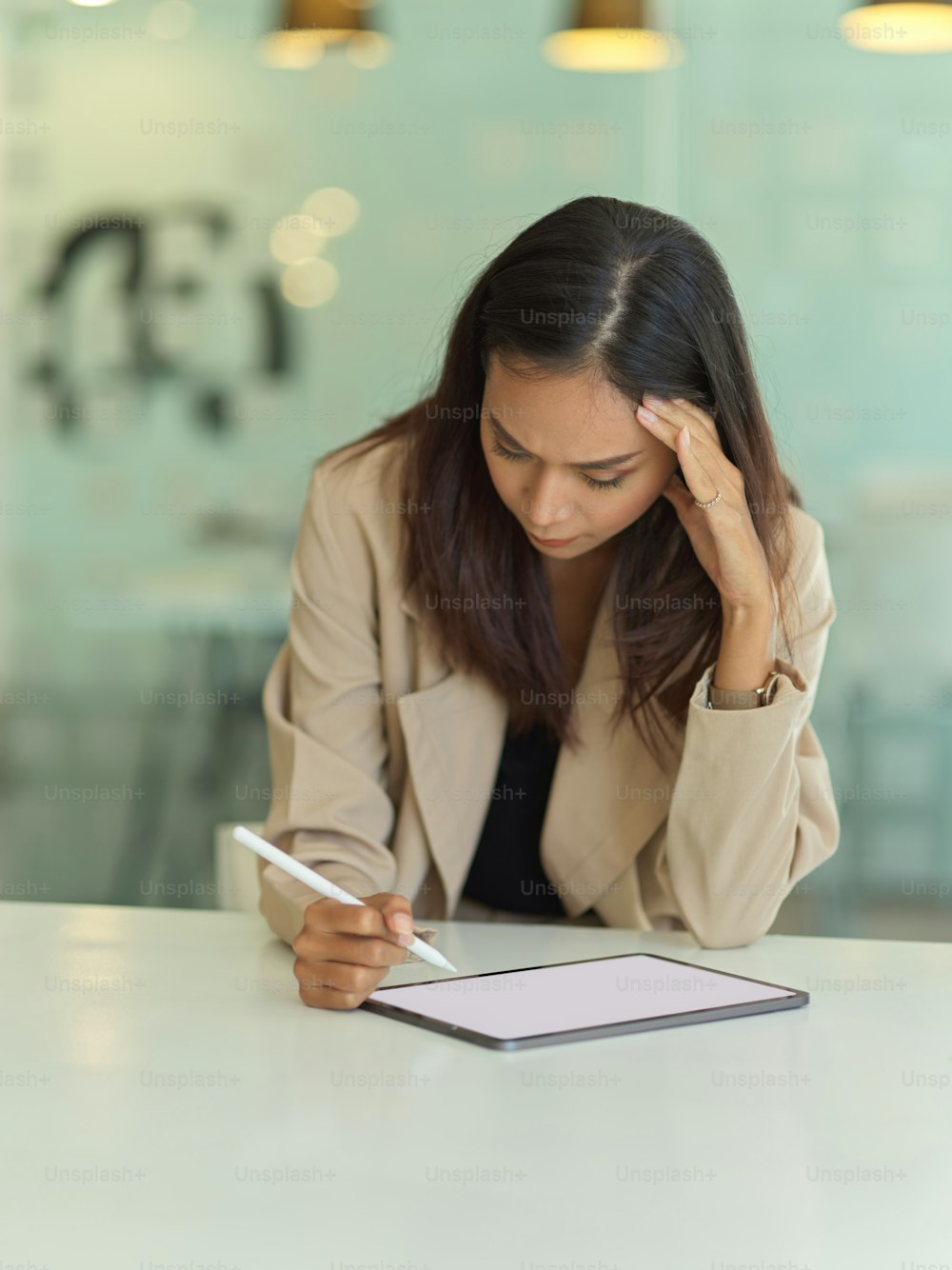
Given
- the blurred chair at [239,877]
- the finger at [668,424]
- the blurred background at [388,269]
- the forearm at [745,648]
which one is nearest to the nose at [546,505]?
the finger at [668,424]

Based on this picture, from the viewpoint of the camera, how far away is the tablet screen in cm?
119

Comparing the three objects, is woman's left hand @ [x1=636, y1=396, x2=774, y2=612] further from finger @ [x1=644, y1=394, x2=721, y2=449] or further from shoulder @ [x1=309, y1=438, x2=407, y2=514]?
shoulder @ [x1=309, y1=438, x2=407, y2=514]

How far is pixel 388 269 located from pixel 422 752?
5.29 feet

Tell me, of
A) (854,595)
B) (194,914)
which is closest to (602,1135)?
(194,914)

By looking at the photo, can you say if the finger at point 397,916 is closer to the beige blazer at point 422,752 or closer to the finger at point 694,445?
the beige blazer at point 422,752

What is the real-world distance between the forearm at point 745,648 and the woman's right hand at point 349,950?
45 cm

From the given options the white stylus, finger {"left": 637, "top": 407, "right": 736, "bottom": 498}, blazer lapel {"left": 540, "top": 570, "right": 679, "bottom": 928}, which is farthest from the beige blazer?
the white stylus

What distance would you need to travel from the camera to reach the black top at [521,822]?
173cm

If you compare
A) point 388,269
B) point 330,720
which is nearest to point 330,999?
point 330,720

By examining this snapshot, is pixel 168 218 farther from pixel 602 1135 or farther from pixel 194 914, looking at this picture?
pixel 602 1135

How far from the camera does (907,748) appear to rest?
3119 millimetres

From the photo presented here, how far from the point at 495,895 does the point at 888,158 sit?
183cm

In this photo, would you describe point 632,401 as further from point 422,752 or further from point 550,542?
point 422,752

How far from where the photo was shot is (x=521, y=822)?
5.68 feet
